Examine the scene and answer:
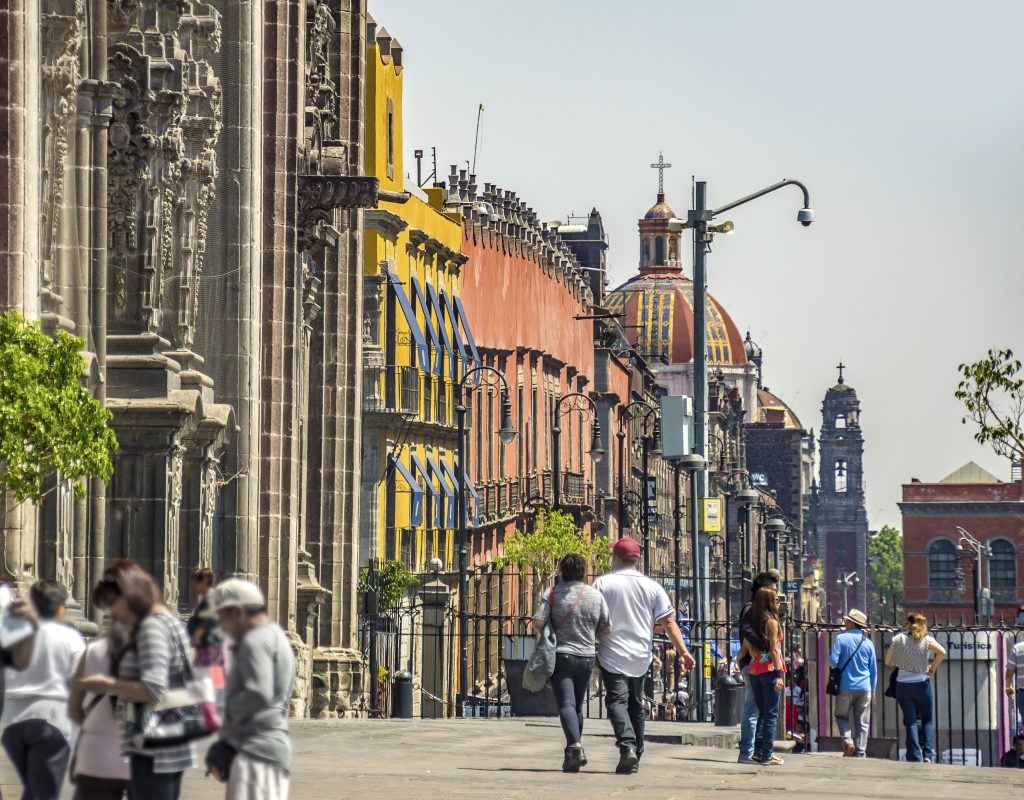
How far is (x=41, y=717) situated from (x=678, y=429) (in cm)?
2322

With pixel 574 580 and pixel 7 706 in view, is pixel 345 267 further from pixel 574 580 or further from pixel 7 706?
pixel 7 706

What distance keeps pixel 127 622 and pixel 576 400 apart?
8348cm

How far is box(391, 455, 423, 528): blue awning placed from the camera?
59219 mm

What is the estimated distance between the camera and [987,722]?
29703 mm

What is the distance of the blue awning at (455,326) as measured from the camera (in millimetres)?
68062

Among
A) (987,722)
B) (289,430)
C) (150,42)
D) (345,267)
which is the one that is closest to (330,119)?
(345,267)

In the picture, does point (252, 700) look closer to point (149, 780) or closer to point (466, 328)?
point (149, 780)

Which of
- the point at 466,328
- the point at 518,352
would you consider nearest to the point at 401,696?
the point at 466,328

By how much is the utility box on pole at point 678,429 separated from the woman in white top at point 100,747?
23794 mm

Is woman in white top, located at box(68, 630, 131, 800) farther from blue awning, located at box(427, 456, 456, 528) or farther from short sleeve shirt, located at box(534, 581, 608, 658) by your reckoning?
blue awning, located at box(427, 456, 456, 528)

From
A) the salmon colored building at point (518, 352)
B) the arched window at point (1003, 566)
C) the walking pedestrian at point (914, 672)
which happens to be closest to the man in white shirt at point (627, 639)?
the walking pedestrian at point (914, 672)

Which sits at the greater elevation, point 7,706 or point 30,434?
point 30,434

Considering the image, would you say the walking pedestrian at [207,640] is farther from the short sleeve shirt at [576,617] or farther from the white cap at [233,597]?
the short sleeve shirt at [576,617]

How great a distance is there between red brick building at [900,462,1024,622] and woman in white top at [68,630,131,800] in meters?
163
